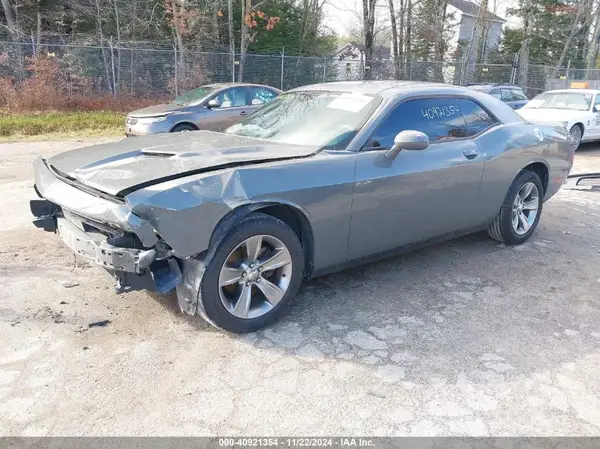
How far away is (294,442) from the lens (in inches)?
92.7

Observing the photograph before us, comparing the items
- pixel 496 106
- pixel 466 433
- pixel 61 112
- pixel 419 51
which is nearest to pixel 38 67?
pixel 61 112

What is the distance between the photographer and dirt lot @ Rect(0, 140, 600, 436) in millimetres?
2514

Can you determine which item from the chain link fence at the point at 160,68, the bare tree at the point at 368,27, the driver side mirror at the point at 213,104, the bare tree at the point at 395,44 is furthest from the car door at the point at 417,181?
the bare tree at the point at 395,44

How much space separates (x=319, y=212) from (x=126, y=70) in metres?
16.3

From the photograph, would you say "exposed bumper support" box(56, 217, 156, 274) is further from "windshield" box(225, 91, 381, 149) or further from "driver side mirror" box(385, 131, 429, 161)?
"driver side mirror" box(385, 131, 429, 161)

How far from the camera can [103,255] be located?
9.50 ft

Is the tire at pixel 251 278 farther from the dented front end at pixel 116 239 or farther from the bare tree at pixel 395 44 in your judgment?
the bare tree at pixel 395 44

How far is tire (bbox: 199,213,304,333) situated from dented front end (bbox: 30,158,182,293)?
0.24 m

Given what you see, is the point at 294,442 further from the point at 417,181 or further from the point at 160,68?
the point at 160,68

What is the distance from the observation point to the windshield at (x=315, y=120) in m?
3.77

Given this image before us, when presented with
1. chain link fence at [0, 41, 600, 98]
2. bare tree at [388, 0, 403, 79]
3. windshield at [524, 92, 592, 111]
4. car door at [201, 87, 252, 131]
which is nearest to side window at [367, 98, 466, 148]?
car door at [201, 87, 252, 131]

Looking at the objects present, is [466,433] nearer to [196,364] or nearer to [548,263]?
[196,364]

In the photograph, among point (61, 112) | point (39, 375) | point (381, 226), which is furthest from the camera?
point (61, 112)

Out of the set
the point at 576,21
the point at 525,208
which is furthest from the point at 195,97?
the point at 576,21
